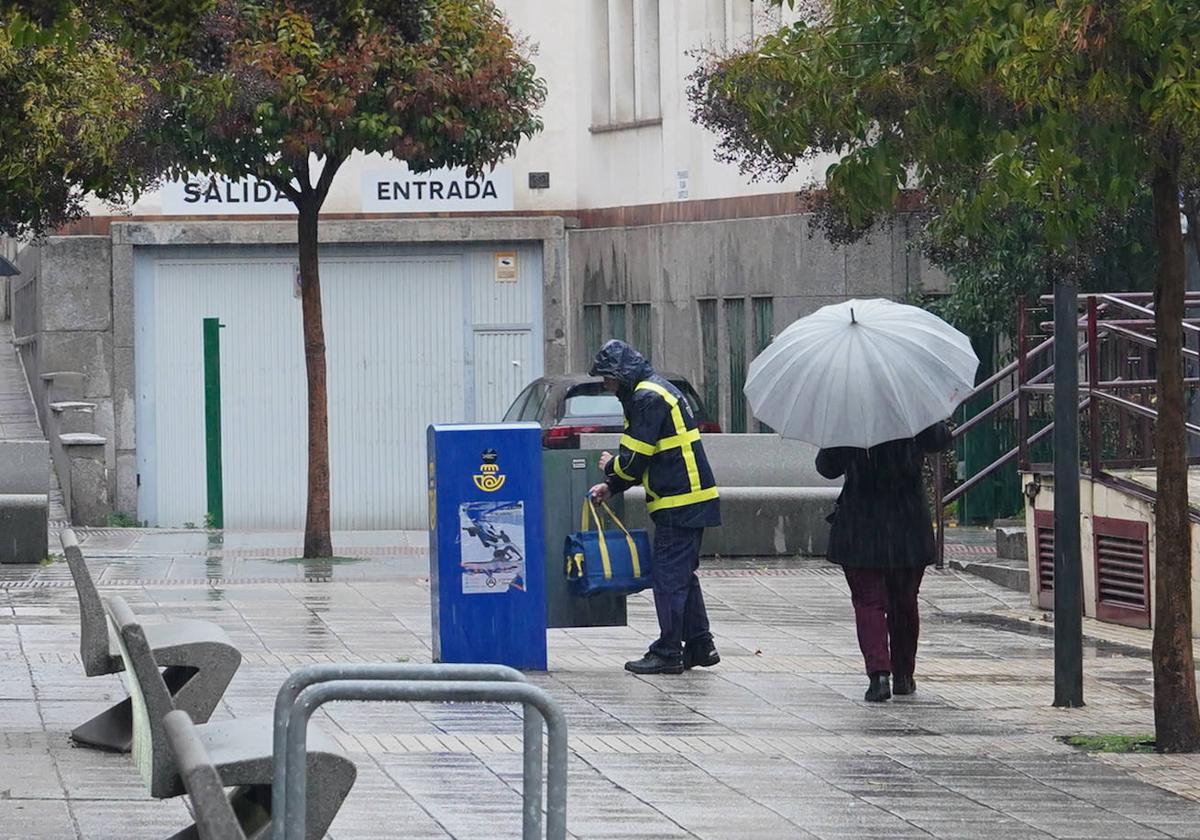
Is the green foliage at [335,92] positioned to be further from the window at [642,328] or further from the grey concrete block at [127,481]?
the window at [642,328]

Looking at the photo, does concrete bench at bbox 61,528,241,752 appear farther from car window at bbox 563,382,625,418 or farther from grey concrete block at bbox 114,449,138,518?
grey concrete block at bbox 114,449,138,518

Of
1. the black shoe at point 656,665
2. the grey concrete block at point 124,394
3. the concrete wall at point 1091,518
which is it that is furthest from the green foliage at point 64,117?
the grey concrete block at point 124,394

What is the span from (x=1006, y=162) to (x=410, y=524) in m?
18.1

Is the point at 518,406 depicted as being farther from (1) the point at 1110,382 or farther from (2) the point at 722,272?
(1) the point at 1110,382

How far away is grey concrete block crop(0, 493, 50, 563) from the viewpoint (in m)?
17.3

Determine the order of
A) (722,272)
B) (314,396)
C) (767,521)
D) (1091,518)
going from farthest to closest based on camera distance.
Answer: (722,272) < (314,396) < (767,521) < (1091,518)

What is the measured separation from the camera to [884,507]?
1107cm

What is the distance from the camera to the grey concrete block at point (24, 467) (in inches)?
709

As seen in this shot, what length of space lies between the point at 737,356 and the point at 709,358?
0.57m

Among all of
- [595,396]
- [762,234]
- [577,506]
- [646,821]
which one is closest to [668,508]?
[577,506]

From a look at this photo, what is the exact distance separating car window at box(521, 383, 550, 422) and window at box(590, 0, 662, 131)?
5.10 meters

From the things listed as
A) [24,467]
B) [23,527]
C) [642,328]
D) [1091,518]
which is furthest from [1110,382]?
[642,328]

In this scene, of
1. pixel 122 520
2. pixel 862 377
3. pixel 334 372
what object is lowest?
pixel 122 520

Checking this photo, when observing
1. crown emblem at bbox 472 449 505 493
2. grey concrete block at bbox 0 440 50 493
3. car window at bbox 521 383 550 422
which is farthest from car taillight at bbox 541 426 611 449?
crown emblem at bbox 472 449 505 493
